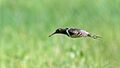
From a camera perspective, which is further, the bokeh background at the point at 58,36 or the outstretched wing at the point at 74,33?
the bokeh background at the point at 58,36

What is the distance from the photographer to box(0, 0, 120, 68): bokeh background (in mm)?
4543

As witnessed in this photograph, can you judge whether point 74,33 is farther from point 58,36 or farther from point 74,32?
point 58,36

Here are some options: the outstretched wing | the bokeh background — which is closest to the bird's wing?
the outstretched wing

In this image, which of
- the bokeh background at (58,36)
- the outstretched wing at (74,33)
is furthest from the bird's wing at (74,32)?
the bokeh background at (58,36)

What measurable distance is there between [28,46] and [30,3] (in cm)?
245

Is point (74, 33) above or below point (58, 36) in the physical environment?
below

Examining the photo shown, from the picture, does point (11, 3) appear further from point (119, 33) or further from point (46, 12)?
point (119, 33)

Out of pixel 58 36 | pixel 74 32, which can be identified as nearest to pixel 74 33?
pixel 74 32

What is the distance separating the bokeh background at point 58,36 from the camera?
4.54 metres

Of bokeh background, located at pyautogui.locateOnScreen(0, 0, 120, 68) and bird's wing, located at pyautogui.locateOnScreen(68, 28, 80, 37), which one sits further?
bokeh background, located at pyautogui.locateOnScreen(0, 0, 120, 68)

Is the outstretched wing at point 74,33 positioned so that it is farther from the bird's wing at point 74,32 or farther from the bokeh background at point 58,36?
the bokeh background at point 58,36

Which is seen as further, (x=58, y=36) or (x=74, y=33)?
(x=58, y=36)

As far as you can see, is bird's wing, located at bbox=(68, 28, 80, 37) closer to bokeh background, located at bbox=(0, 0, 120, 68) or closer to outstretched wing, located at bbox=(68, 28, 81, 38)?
outstretched wing, located at bbox=(68, 28, 81, 38)

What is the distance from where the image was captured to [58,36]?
5430 mm
